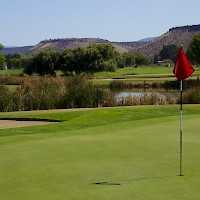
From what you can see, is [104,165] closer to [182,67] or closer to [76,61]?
[182,67]

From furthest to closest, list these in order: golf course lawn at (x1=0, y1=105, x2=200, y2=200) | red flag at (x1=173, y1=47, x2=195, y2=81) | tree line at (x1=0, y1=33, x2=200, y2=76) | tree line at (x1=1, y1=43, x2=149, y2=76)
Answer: tree line at (x1=1, y1=43, x2=149, y2=76) < tree line at (x1=0, y1=33, x2=200, y2=76) < red flag at (x1=173, y1=47, x2=195, y2=81) < golf course lawn at (x1=0, y1=105, x2=200, y2=200)

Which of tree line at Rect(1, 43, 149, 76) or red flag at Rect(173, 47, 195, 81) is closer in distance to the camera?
red flag at Rect(173, 47, 195, 81)

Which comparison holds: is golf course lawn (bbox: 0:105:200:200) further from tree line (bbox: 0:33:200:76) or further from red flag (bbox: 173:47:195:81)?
tree line (bbox: 0:33:200:76)

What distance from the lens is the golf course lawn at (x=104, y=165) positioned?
598 cm

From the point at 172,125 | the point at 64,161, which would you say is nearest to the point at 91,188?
the point at 64,161

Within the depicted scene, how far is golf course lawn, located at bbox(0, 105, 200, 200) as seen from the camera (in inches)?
236

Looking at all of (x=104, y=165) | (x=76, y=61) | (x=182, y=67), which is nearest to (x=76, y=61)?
(x=76, y=61)

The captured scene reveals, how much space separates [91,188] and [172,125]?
693 cm

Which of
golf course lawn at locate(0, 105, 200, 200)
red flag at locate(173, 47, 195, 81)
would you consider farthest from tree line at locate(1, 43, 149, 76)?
red flag at locate(173, 47, 195, 81)

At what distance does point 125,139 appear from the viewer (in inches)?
411

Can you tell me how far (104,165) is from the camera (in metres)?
7.64

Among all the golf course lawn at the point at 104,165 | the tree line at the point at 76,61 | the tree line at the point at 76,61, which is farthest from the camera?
the tree line at the point at 76,61

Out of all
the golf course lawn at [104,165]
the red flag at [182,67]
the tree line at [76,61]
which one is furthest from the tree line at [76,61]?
the red flag at [182,67]

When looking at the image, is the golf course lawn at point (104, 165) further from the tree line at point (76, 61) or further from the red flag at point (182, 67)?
the tree line at point (76, 61)
